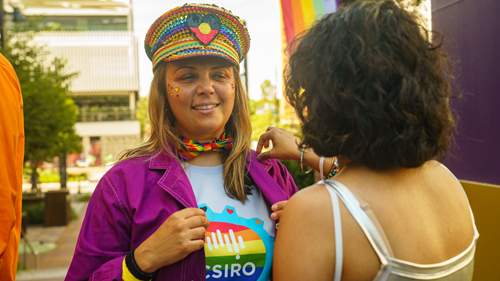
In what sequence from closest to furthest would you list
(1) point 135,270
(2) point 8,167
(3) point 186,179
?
(2) point 8,167 < (1) point 135,270 < (3) point 186,179

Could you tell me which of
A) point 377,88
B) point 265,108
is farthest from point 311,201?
point 265,108

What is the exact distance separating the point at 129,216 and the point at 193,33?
90 cm

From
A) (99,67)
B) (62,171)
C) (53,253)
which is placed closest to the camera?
(53,253)

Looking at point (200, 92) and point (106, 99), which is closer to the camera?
point (200, 92)

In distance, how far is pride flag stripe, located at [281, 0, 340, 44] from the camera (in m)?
2.54

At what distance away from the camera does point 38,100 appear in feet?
38.4

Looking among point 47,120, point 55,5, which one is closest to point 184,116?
point 47,120

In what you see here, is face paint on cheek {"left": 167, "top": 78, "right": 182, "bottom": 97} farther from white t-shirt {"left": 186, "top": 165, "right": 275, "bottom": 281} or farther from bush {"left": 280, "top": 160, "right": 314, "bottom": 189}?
bush {"left": 280, "top": 160, "right": 314, "bottom": 189}

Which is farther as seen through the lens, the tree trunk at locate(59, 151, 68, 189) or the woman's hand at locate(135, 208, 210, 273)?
the tree trunk at locate(59, 151, 68, 189)

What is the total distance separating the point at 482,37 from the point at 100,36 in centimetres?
3695

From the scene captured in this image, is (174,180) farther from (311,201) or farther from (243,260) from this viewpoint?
(311,201)

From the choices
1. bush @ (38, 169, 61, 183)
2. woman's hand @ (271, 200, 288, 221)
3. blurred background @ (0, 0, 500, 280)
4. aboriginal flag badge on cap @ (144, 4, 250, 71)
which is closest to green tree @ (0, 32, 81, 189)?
blurred background @ (0, 0, 500, 280)

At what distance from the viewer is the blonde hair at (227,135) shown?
1.91 meters

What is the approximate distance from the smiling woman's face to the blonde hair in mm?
84
